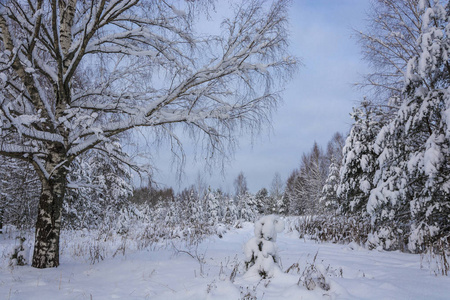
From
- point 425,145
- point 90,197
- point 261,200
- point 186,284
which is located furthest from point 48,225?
point 261,200

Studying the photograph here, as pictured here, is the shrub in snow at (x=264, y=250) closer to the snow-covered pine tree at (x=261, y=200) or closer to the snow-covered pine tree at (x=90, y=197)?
the snow-covered pine tree at (x=90, y=197)

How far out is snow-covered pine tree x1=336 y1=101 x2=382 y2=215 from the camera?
10008mm

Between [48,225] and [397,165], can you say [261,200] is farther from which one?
[48,225]

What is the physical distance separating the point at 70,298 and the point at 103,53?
13.0 ft

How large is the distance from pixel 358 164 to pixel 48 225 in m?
10.3

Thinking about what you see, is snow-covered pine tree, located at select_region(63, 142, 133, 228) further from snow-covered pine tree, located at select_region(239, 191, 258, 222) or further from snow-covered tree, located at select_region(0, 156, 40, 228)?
snow-covered pine tree, located at select_region(239, 191, 258, 222)

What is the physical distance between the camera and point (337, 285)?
2.67 metres

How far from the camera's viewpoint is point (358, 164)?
10.4m

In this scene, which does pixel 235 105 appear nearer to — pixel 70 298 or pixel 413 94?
pixel 70 298

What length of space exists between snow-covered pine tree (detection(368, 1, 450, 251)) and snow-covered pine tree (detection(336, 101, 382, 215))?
3.22 metres

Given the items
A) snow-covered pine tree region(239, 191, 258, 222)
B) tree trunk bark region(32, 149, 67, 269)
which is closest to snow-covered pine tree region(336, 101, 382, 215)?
tree trunk bark region(32, 149, 67, 269)

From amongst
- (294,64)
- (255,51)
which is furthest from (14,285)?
(294,64)

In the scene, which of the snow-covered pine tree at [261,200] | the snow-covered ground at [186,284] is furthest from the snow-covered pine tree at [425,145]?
the snow-covered pine tree at [261,200]

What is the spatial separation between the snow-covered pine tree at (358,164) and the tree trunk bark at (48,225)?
31.2ft
